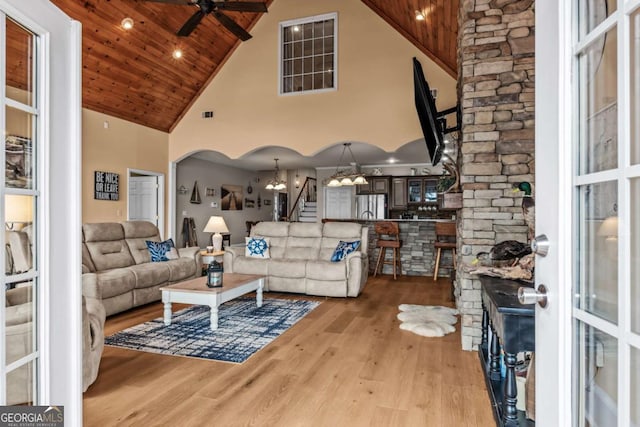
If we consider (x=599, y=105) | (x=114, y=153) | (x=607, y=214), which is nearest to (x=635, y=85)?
(x=599, y=105)

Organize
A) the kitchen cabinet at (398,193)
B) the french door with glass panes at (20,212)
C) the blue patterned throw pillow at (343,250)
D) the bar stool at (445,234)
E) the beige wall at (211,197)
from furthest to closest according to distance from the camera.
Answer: the kitchen cabinet at (398,193), the beige wall at (211,197), the bar stool at (445,234), the blue patterned throw pillow at (343,250), the french door with glass panes at (20,212)

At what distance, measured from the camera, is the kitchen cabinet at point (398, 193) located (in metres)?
9.35

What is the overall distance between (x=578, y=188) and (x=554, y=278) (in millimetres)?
212

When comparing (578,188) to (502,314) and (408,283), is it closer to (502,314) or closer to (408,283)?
(502,314)

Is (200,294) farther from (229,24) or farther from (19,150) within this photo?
(229,24)

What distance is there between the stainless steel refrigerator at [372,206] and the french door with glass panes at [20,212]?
28.8 ft

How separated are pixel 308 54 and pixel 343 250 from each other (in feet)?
12.5

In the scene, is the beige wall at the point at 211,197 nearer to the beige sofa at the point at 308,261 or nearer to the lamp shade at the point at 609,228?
the beige sofa at the point at 308,261

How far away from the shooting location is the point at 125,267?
4781 millimetres

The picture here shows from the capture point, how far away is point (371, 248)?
7.68 metres

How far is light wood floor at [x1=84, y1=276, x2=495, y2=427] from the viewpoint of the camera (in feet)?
7.02

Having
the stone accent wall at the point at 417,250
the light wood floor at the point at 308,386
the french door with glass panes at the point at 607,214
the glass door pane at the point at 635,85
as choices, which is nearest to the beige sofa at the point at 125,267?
the light wood floor at the point at 308,386

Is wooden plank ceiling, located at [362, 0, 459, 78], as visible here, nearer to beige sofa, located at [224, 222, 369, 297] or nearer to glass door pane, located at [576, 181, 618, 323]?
beige sofa, located at [224, 222, 369, 297]

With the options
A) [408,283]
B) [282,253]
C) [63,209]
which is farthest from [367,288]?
[63,209]
